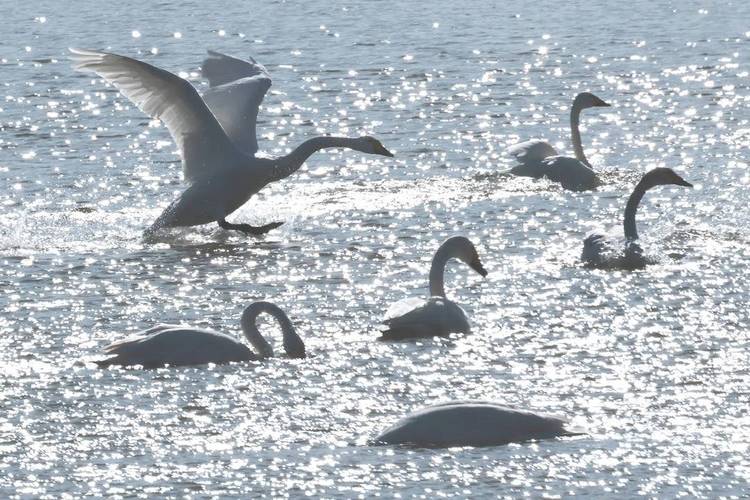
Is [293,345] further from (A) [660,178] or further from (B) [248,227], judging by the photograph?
(A) [660,178]

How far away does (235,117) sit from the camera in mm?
18500

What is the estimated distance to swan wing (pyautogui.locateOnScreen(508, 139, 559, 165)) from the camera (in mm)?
19750

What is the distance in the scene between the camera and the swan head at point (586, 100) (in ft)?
71.7

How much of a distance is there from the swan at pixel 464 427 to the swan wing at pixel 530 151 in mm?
9310

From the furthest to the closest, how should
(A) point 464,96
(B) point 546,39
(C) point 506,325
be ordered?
(B) point 546,39
(A) point 464,96
(C) point 506,325

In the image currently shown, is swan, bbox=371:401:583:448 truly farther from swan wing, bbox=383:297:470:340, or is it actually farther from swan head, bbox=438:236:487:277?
swan head, bbox=438:236:487:277

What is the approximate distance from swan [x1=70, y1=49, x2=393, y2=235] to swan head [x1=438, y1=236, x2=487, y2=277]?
3634mm

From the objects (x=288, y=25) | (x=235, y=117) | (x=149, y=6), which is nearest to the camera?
(x=235, y=117)

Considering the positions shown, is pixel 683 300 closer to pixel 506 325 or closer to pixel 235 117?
pixel 506 325

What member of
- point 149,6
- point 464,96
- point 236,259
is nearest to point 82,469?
point 236,259

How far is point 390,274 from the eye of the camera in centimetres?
1551

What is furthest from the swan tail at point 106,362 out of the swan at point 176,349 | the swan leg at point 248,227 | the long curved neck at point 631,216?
the swan leg at point 248,227

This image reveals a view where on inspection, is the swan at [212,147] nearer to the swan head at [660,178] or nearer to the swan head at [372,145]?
the swan head at [372,145]

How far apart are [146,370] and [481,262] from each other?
4068 millimetres
